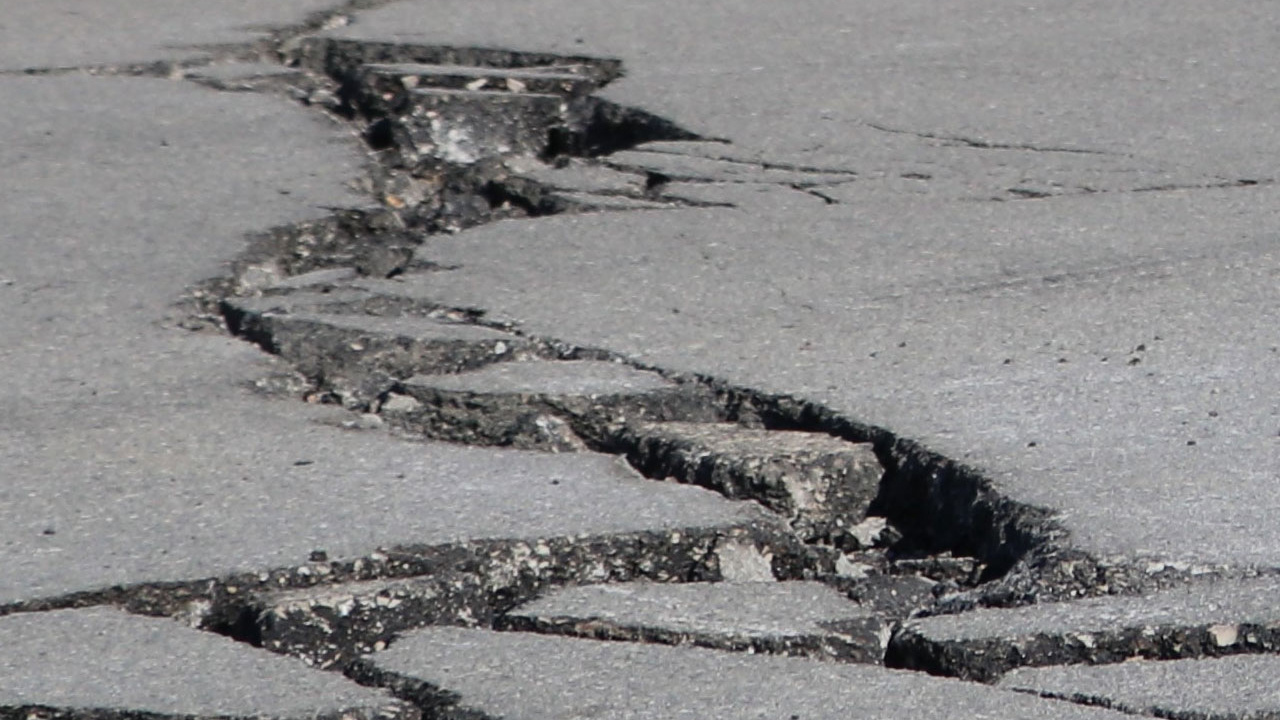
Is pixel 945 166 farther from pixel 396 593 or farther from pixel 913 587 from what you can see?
pixel 396 593

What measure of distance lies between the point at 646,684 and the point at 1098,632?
0.45 meters

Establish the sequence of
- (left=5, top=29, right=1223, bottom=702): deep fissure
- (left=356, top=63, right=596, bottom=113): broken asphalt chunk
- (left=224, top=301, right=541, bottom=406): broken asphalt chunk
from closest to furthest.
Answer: (left=5, top=29, right=1223, bottom=702): deep fissure → (left=224, top=301, right=541, bottom=406): broken asphalt chunk → (left=356, top=63, right=596, bottom=113): broken asphalt chunk

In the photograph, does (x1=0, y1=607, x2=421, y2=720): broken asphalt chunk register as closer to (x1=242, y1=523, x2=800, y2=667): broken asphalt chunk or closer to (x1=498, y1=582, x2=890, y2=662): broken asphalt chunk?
(x1=242, y1=523, x2=800, y2=667): broken asphalt chunk

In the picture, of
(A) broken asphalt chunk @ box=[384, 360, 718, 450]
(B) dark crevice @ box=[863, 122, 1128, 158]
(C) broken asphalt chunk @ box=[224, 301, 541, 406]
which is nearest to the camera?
(A) broken asphalt chunk @ box=[384, 360, 718, 450]

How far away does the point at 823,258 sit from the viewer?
11.6 ft

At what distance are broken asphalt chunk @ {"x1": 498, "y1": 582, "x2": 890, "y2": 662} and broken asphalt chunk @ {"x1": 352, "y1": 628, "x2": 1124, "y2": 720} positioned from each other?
1.1 inches

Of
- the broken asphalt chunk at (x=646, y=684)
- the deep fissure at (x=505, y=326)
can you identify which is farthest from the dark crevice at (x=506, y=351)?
the broken asphalt chunk at (x=646, y=684)

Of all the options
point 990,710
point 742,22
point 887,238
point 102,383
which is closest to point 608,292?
point 887,238

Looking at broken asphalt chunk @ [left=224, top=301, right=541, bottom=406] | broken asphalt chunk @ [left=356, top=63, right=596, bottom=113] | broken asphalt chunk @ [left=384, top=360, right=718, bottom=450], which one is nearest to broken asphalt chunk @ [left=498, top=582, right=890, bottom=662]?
broken asphalt chunk @ [left=384, top=360, right=718, bottom=450]

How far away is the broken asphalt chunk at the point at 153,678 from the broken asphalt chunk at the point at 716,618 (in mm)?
246

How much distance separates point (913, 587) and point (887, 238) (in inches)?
52.6

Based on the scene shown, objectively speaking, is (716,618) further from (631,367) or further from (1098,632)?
(631,367)

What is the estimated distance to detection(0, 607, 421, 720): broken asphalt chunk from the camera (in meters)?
1.96

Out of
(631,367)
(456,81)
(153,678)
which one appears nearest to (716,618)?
(153,678)
